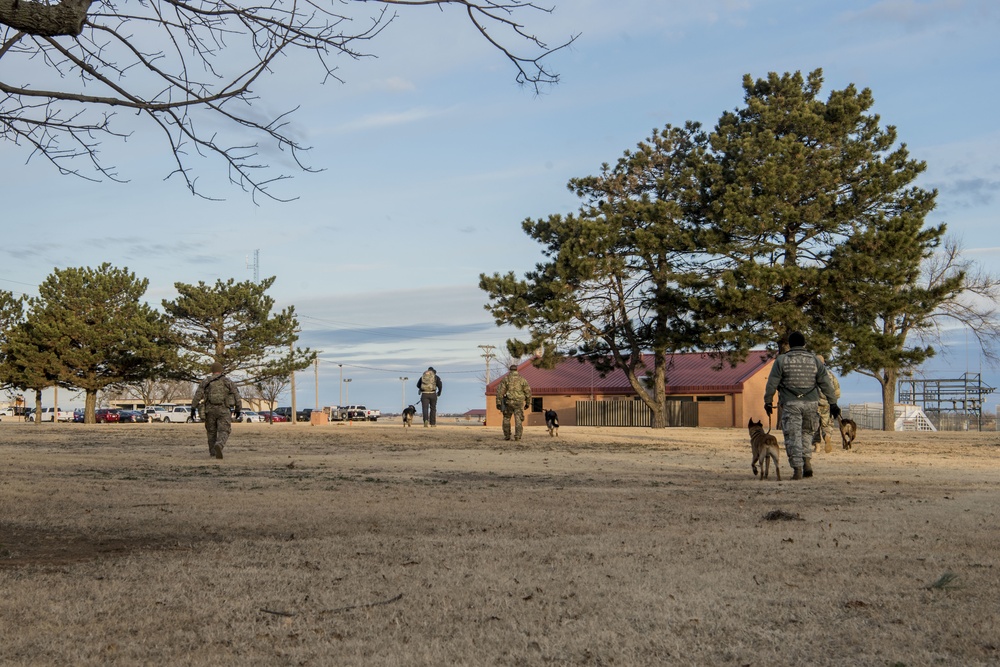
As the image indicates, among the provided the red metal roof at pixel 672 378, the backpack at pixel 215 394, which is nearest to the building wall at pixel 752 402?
the red metal roof at pixel 672 378

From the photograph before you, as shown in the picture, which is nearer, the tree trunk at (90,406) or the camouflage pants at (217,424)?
the camouflage pants at (217,424)

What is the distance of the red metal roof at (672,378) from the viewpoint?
5681 cm

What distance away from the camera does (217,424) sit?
17.5m

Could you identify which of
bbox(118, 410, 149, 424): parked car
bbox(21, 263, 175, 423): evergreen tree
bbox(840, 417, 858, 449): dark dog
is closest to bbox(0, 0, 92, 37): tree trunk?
bbox(840, 417, 858, 449): dark dog

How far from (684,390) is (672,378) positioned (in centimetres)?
214

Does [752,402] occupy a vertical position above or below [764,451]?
above

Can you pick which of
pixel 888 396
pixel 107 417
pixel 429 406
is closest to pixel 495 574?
pixel 429 406

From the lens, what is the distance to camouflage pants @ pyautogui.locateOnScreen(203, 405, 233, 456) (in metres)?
17.4

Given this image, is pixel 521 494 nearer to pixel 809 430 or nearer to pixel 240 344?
pixel 809 430

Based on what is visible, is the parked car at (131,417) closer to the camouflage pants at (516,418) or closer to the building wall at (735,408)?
the building wall at (735,408)

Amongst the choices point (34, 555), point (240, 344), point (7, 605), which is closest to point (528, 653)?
point (7, 605)

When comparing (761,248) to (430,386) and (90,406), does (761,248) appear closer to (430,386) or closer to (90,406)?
(430,386)

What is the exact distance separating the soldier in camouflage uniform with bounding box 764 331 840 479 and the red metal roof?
42.4 m

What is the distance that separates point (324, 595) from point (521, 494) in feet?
18.9
